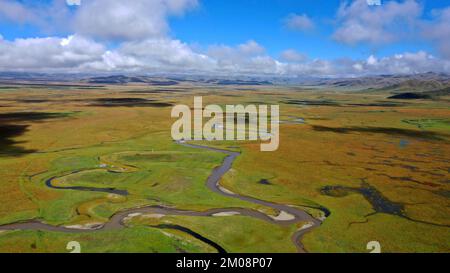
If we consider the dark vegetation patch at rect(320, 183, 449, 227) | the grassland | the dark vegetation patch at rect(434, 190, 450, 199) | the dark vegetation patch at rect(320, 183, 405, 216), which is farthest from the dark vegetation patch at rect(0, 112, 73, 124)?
the dark vegetation patch at rect(434, 190, 450, 199)

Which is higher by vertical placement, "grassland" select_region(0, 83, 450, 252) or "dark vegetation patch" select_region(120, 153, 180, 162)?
"dark vegetation patch" select_region(120, 153, 180, 162)

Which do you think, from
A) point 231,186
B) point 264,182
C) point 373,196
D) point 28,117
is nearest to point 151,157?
point 231,186

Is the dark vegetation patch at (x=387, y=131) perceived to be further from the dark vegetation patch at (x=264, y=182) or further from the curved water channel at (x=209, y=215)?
the curved water channel at (x=209, y=215)

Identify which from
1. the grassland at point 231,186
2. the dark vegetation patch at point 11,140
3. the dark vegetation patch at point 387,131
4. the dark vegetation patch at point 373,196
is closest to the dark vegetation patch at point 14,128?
the dark vegetation patch at point 11,140

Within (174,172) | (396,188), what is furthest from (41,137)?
(396,188)

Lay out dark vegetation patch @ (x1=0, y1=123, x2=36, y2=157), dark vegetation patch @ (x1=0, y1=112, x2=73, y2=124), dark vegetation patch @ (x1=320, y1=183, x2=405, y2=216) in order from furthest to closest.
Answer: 1. dark vegetation patch @ (x1=0, y1=112, x2=73, y2=124)
2. dark vegetation patch @ (x1=0, y1=123, x2=36, y2=157)
3. dark vegetation patch @ (x1=320, y1=183, x2=405, y2=216)

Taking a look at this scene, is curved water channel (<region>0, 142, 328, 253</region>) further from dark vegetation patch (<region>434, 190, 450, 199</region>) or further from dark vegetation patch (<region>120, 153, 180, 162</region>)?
dark vegetation patch (<region>434, 190, 450, 199</region>)

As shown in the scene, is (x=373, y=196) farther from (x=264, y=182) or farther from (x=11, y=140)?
(x=11, y=140)
